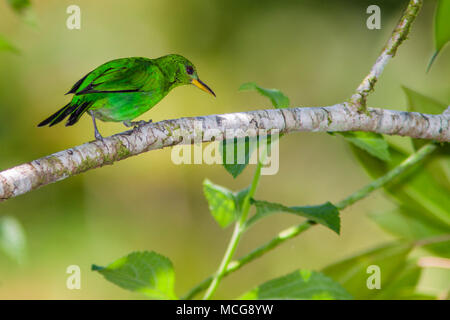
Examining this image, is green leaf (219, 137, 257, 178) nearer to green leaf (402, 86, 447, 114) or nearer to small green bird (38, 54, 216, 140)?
small green bird (38, 54, 216, 140)

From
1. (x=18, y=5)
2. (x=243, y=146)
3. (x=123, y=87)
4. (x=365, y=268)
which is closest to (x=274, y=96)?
(x=243, y=146)

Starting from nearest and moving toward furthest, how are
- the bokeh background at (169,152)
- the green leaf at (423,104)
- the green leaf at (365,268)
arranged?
the green leaf at (365,268) → the green leaf at (423,104) → the bokeh background at (169,152)

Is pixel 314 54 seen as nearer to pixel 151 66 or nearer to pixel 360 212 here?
pixel 360 212

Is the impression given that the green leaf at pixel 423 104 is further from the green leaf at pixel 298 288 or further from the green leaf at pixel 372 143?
the green leaf at pixel 298 288

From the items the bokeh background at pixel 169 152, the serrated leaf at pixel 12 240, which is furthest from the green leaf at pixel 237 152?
the bokeh background at pixel 169 152

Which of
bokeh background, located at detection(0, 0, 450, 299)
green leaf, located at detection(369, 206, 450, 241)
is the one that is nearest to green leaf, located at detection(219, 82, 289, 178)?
green leaf, located at detection(369, 206, 450, 241)

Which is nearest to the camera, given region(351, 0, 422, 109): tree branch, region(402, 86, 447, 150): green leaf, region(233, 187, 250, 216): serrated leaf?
region(233, 187, 250, 216): serrated leaf

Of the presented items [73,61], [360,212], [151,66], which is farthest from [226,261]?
[73,61]
